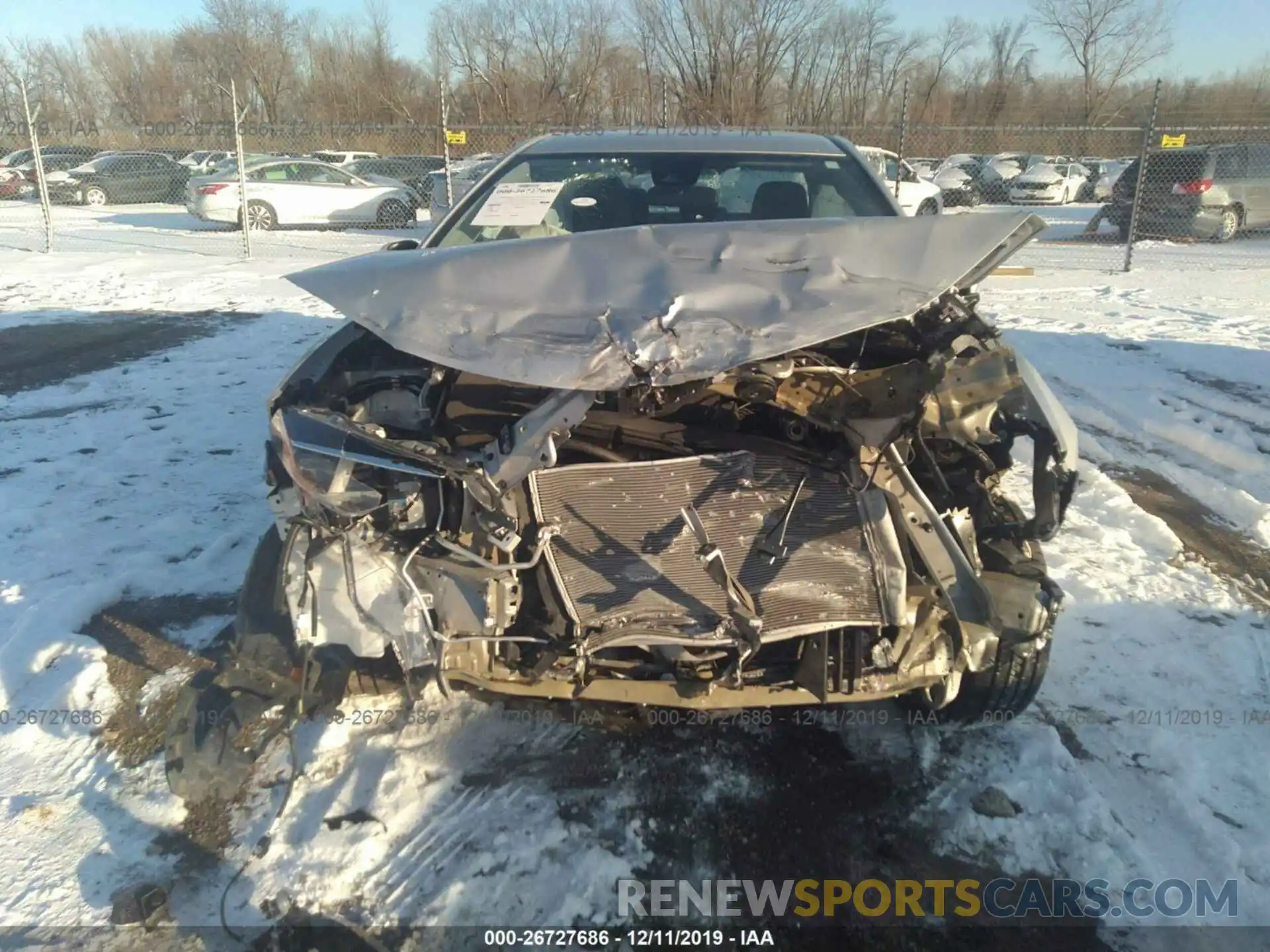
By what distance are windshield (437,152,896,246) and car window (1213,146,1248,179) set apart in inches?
514

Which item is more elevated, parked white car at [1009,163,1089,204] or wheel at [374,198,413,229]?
parked white car at [1009,163,1089,204]

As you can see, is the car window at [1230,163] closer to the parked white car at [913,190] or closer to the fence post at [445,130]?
the parked white car at [913,190]

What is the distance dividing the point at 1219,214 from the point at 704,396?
50.2 ft

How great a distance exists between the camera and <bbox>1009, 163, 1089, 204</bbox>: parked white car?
21.5m

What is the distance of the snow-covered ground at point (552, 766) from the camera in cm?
233

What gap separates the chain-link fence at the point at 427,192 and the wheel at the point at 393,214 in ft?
0.09

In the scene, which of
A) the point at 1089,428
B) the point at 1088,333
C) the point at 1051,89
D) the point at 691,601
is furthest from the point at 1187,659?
the point at 1051,89

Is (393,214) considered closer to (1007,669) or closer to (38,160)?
(38,160)

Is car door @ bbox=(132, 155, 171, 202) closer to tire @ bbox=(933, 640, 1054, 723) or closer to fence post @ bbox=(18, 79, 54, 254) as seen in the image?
fence post @ bbox=(18, 79, 54, 254)

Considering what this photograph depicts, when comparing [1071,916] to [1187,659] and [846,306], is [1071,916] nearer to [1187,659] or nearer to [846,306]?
[1187,659]

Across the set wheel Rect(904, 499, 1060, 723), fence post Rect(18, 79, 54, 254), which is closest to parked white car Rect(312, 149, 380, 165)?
fence post Rect(18, 79, 54, 254)

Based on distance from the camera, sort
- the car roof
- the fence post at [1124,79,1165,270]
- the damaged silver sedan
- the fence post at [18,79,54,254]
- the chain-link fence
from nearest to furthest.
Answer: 1. the damaged silver sedan
2. the car roof
3. the fence post at [1124,79,1165,270]
4. the fence post at [18,79,54,254]
5. the chain-link fence

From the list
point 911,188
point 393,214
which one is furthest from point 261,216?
point 911,188

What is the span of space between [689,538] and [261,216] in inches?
658
